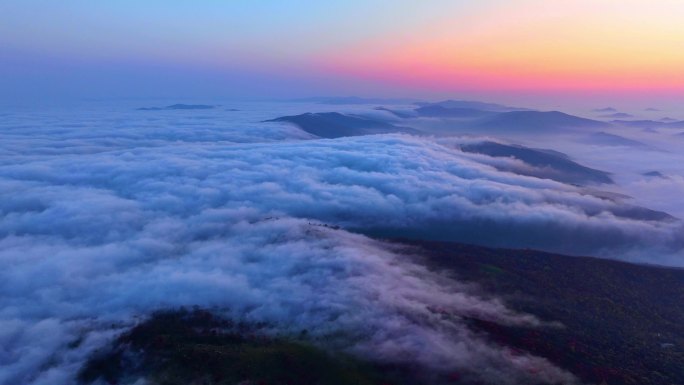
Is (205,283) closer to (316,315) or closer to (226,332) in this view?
(226,332)

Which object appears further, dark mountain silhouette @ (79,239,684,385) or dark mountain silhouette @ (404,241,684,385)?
dark mountain silhouette @ (404,241,684,385)

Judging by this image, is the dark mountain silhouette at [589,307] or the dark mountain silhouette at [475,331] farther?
the dark mountain silhouette at [589,307]

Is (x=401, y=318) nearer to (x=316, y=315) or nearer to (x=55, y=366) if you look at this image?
(x=316, y=315)

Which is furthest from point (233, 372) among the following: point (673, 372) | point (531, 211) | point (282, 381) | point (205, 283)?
point (531, 211)

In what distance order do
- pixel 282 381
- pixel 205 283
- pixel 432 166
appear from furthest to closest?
pixel 432 166 → pixel 205 283 → pixel 282 381

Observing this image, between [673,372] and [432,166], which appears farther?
[432,166]

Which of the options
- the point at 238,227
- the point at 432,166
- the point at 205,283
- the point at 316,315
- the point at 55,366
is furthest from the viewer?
the point at 432,166

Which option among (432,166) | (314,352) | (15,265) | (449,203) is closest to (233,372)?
(314,352)

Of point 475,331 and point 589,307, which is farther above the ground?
point 475,331

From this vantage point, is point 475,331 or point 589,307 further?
point 589,307
